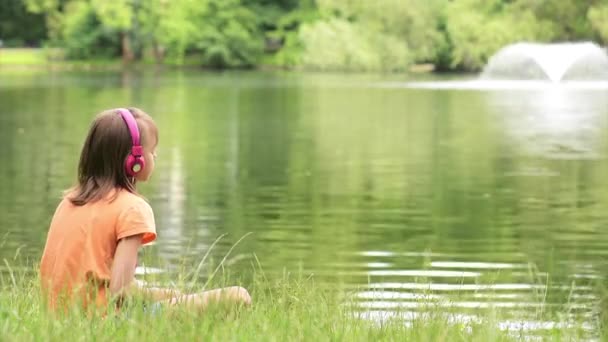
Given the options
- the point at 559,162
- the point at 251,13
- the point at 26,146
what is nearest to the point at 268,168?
the point at 559,162

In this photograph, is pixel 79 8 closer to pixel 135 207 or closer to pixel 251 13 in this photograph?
pixel 251 13

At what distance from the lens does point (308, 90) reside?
43.4 meters

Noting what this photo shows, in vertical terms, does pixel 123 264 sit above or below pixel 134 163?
below

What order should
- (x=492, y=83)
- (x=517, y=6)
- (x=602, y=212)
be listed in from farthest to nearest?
(x=517, y=6), (x=492, y=83), (x=602, y=212)

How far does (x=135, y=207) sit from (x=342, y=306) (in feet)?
4.19

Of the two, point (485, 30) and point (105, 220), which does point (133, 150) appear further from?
point (485, 30)

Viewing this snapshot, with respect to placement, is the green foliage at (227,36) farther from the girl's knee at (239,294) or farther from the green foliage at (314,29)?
the girl's knee at (239,294)

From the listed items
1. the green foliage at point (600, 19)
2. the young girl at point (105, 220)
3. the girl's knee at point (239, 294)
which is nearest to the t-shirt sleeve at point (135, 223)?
the young girl at point (105, 220)

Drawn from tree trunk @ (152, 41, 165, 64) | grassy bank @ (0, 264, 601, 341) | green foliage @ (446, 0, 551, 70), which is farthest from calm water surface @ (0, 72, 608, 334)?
tree trunk @ (152, 41, 165, 64)

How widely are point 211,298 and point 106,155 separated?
639mm

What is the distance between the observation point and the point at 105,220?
16.3ft

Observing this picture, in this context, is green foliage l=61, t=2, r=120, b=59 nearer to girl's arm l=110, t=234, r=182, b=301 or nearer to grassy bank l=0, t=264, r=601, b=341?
grassy bank l=0, t=264, r=601, b=341

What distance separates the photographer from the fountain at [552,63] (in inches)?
2090

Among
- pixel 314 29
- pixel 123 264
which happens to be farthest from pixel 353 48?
pixel 123 264
